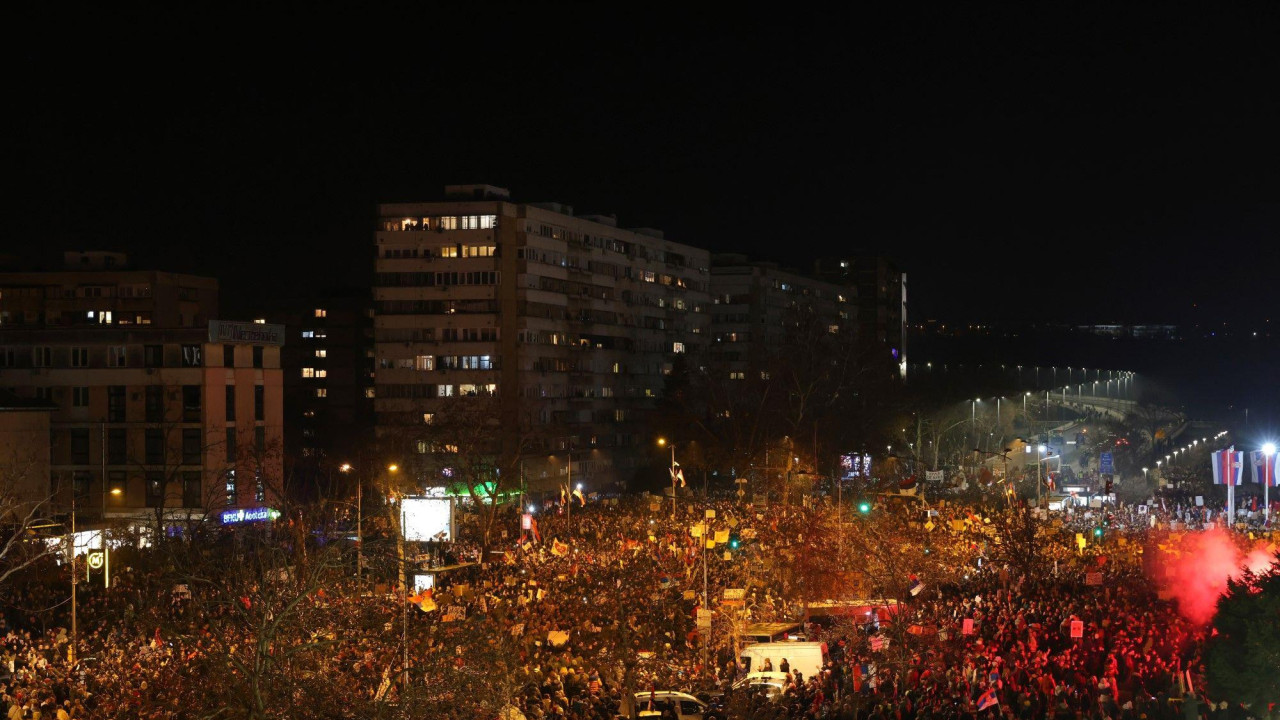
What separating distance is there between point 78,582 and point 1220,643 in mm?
23226

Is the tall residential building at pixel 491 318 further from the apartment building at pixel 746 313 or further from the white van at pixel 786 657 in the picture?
the white van at pixel 786 657

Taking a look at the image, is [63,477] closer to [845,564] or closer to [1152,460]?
[845,564]

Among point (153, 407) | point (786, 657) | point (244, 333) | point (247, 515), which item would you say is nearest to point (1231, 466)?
point (786, 657)

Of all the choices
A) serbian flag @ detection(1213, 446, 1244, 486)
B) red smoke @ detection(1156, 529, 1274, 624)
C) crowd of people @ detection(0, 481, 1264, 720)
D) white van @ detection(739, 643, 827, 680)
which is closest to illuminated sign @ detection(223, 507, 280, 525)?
crowd of people @ detection(0, 481, 1264, 720)

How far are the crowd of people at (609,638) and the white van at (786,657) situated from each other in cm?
31

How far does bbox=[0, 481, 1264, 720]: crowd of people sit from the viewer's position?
17734 millimetres

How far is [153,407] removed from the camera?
46969mm

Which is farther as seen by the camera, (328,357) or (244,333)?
(328,357)

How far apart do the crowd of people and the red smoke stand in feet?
2.28

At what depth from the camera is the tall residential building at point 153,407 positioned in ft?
152

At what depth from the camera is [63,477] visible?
152ft

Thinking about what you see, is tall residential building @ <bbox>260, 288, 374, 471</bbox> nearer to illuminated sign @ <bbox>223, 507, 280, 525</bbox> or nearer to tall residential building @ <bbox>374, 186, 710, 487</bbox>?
tall residential building @ <bbox>374, 186, 710, 487</bbox>

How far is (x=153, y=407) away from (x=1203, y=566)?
35.2 m

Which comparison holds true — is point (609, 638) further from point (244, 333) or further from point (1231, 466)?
point (244, 333)
